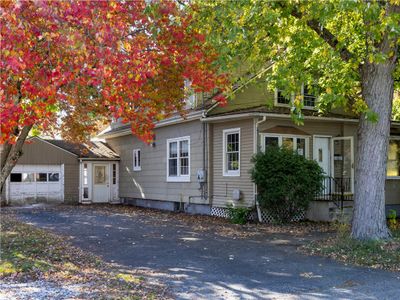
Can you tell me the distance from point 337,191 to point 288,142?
2.67 metres

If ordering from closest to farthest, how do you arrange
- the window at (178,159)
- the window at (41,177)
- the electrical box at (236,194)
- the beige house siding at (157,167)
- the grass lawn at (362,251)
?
1. the grass lawn at (362,251)
2. the electrical box at (236,194)
3. the beige house siding at (157,167)
4. the window at (178,159)
5. the window at (41,177)

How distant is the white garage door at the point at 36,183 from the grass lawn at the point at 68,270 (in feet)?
43.2

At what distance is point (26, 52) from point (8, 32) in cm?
44

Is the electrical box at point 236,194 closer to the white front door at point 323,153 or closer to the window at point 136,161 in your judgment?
the white front door at point 323,153

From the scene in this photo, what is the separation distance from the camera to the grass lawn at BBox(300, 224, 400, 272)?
8.69 m

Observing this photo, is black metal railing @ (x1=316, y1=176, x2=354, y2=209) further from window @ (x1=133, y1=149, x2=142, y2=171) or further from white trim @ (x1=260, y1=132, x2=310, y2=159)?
window @ (x1=133, y1=149, x2=142, y2=171)

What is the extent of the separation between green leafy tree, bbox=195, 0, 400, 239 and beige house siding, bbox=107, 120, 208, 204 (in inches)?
285

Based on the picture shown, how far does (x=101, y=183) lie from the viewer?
2564 centimetres

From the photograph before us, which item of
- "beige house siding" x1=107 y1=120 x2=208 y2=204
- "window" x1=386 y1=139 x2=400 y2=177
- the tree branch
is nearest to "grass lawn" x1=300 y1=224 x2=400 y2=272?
the tree branch

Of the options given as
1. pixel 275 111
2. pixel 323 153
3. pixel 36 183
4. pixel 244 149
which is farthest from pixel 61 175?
pixel 323 153

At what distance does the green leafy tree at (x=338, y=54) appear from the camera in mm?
9797

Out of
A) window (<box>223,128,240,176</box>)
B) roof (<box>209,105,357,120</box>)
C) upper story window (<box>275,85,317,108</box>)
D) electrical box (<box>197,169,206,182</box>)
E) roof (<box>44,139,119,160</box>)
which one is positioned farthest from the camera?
roof (<box>44,139,119,160</box>)

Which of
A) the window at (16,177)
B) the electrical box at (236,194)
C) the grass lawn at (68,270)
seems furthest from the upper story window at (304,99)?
the window at (16,177)

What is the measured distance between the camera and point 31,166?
23828 mm
